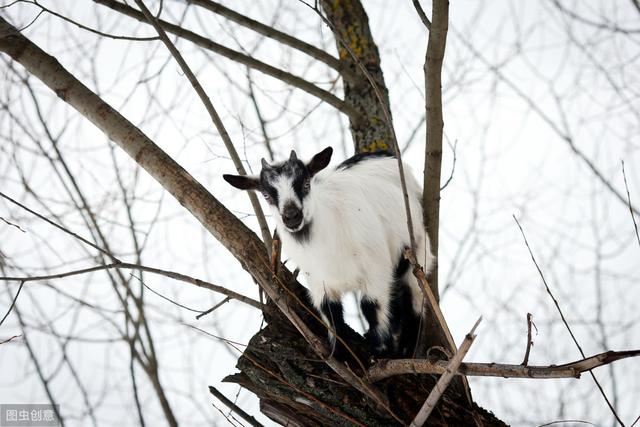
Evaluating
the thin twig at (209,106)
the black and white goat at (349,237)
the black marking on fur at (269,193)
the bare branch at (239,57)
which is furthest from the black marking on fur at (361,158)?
the black marking on fur at (269,193)

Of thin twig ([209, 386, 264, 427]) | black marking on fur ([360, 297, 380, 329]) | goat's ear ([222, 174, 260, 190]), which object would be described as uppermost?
goat's ear ([222, 174, 260, 190])

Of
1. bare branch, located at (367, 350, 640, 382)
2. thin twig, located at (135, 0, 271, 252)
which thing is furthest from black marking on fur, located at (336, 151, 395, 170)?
bare branch, located at (367, 350, 640, 382)

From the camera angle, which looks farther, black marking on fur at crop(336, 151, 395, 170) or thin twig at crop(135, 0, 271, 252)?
black marking on fur at crop(336, 151, 395, 170)

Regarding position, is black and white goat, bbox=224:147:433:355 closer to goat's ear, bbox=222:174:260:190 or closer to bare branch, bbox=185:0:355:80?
goat's ear, bbox=222:174:260:190

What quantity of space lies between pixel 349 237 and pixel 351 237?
1 cm

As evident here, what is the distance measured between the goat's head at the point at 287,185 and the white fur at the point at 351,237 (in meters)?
0.02

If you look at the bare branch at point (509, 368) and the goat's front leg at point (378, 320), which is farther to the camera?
the goat's front leg at point (378, 320)

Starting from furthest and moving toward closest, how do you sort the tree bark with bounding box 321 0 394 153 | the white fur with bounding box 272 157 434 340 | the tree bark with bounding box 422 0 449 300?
the tree bark with bounding box 321 0 394 153, the white fur with bounding box 272 157 434 340, the tree bark with bounding box 422 0 449 300

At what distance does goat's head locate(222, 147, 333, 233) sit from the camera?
3.93 m

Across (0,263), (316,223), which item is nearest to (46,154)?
(0,263)

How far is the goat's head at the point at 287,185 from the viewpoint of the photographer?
12.9ft

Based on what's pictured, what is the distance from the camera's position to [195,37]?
4898 millimetres

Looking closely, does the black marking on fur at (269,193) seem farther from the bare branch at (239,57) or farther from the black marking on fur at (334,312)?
the bare branch at (239,57)

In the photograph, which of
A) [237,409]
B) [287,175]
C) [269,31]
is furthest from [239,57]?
[237,409]
